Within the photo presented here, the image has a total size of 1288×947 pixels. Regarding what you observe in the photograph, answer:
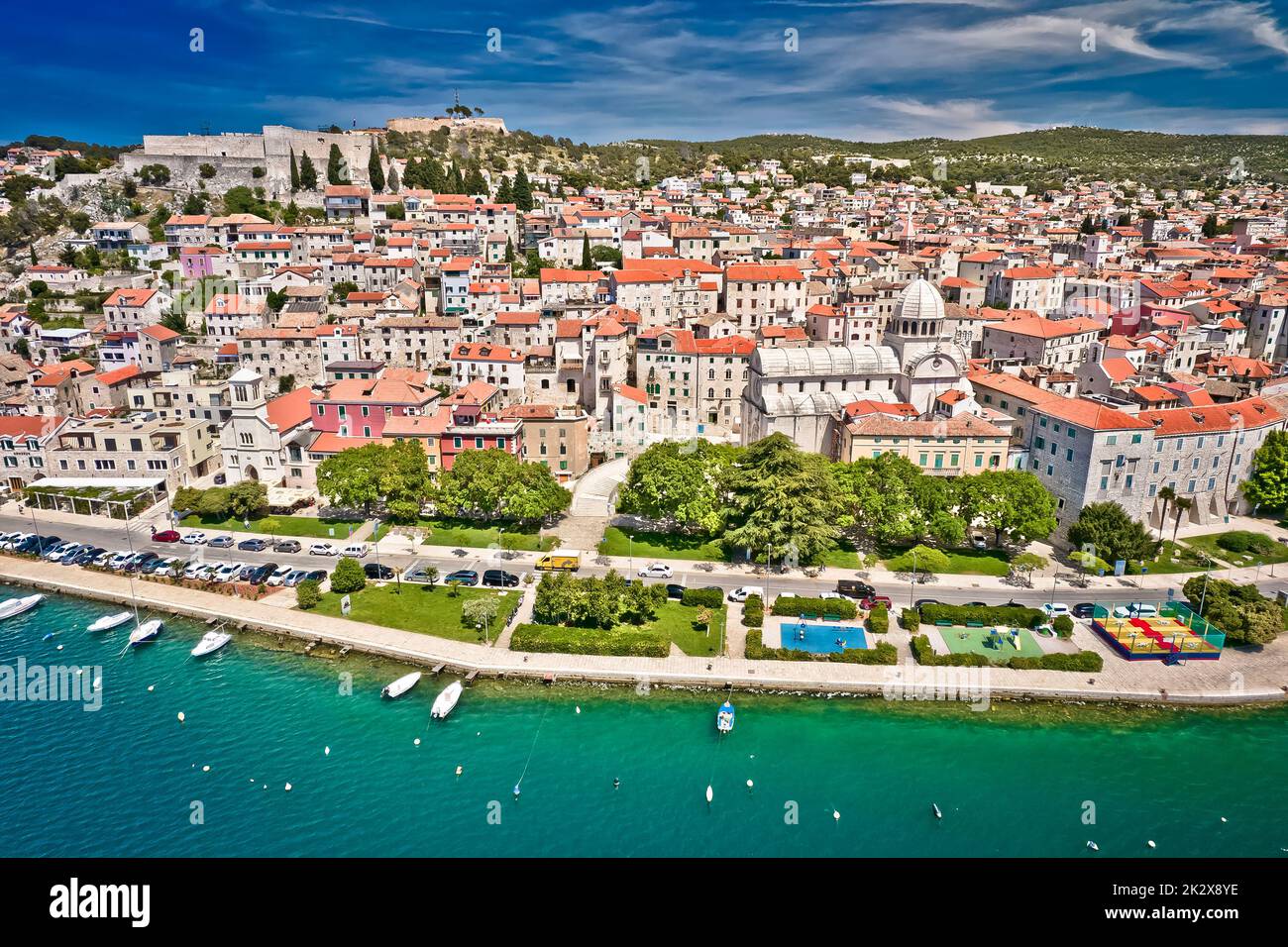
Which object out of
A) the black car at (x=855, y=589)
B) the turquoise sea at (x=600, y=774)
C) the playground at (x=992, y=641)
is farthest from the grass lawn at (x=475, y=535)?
the playground at (x=992, y=641)

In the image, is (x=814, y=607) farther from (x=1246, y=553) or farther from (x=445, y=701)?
(x=1246, y=553)

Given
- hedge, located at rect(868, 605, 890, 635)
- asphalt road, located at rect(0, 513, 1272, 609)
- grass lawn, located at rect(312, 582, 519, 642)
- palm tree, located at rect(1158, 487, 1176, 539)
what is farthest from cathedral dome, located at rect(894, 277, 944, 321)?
grass lawn, located at rect(312, 582, 519, 642)

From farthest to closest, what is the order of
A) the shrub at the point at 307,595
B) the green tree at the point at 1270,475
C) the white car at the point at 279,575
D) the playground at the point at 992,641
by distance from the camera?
1. the green tree at the point at 1270,475
2. the white car at the point at 279,575
3. the shrub at the point at 307,595
4. the playground at the point at 992,641

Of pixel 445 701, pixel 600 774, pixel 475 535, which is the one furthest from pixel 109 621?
pixel 600 774

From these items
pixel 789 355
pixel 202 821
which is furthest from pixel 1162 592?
pixel 202 821

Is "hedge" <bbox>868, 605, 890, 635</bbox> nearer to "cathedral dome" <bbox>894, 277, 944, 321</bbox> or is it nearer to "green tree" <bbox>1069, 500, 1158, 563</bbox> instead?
"green tree" <bbox>1069, 500, 1158, 563</bbox>

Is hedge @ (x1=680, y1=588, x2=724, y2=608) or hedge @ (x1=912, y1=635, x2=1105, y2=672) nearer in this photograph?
hedge @ (x1=912, y1=635, x2=1105, y2=672)

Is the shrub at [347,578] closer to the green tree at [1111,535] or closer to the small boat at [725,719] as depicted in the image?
the small boat at [725,719]
